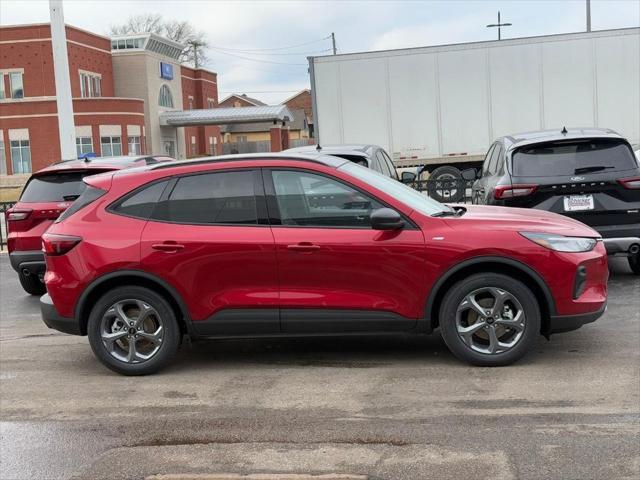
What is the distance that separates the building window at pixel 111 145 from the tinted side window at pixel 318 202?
Result: 48.1 meters

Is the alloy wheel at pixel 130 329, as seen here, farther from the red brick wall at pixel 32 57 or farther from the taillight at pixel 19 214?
the red brick wall at pixel 32 57

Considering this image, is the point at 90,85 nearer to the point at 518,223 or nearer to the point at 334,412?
the point at 518,223

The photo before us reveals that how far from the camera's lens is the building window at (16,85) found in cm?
5116

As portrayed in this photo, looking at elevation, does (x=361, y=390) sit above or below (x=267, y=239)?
below

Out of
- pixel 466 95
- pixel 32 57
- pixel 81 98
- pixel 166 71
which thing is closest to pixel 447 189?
pixel 466 95

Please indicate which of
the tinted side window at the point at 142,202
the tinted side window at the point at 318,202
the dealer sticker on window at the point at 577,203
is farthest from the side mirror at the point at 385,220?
the dealer sticker on window at the point at 577,203

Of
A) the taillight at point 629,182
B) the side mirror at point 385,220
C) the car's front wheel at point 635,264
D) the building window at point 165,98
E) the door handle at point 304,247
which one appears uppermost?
the building window at point 165,98

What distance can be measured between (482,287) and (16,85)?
52.0 meters

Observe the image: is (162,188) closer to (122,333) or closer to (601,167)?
(122,333)

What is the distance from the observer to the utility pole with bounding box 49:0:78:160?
16.4 metres

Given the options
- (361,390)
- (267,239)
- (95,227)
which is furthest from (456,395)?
(95,227)

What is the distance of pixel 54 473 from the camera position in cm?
418

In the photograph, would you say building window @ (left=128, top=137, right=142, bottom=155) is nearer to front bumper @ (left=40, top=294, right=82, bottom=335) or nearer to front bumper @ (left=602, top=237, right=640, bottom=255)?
front bumper @ (left=602, top=237, right=640, bottom=255)

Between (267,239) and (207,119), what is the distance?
5411 centimetres
